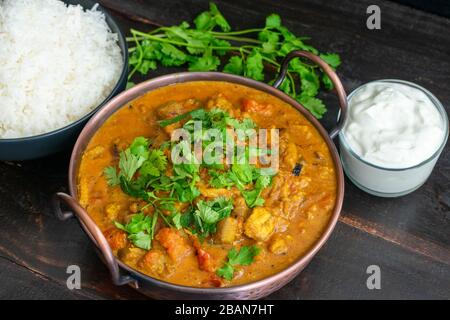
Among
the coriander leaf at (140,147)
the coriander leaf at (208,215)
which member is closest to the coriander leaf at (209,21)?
the coriander leaf at (140,147)

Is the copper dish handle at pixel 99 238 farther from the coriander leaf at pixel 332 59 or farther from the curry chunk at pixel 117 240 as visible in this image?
the coriander leaf at pixel 332 59

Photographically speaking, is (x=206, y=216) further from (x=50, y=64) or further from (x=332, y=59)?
(x=332, y=59)

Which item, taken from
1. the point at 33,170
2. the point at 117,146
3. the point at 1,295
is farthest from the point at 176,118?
the point at 1,295

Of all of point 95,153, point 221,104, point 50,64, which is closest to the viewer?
point 95,153

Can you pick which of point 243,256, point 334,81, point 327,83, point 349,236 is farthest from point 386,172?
point 243,256

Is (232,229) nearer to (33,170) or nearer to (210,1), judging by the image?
A: (33,170)

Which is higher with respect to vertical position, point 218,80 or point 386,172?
point 218,80

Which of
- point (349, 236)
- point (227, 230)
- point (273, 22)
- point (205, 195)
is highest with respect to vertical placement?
point (273, 22)

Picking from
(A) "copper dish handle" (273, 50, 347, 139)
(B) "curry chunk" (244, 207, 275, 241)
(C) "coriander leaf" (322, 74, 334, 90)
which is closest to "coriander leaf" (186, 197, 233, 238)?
(B) "curry chunk" (244, 207, 275, 241)
